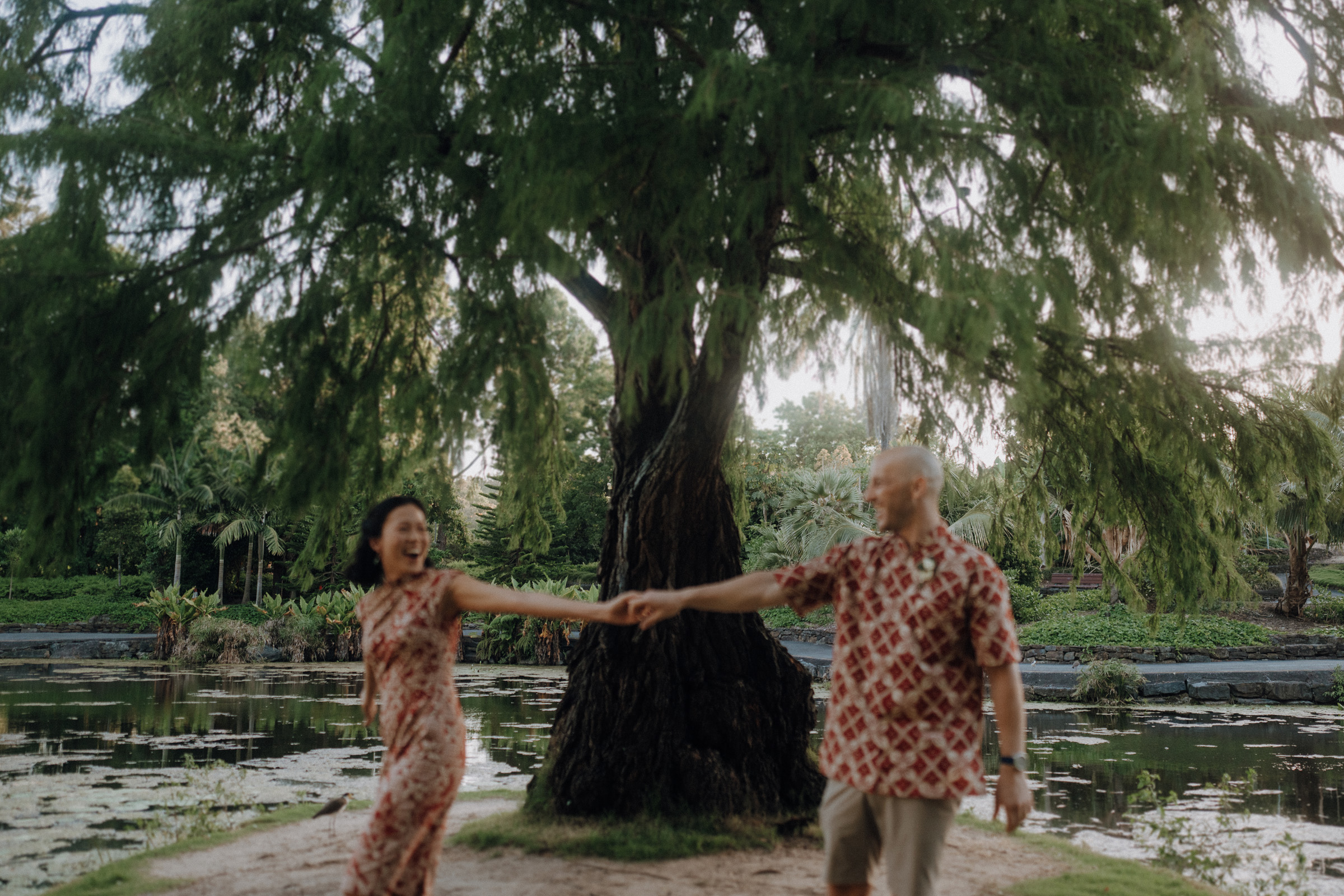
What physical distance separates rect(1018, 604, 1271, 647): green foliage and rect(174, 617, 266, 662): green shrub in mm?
15268

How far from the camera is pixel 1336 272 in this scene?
163 inches

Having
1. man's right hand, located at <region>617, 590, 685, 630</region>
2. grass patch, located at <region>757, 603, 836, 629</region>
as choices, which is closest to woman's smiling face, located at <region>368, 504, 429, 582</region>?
man's right hand, located at <region>617, 590, 685, 630</region>

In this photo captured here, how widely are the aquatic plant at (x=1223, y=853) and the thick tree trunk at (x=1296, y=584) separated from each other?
17290 mm

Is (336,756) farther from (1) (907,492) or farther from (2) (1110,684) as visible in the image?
(2) (1110,684)

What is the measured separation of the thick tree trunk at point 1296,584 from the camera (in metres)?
21.3

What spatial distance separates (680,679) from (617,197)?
2923mm

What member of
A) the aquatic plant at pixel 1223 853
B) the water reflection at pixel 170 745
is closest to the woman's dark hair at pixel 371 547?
the water reflection at pixel 170 745

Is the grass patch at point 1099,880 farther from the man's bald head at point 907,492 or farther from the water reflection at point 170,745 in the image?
the water reflection at point 170,745

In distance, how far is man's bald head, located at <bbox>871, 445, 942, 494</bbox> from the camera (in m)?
2.54

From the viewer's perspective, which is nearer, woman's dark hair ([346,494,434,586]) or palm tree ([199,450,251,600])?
woman's dark hair ([346,494,434,586])

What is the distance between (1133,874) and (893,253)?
3.24 metres

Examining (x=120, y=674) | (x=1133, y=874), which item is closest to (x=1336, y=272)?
(x=1133, y=874)

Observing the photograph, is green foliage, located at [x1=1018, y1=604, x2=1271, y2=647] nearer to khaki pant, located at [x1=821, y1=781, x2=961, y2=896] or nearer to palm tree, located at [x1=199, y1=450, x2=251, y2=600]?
khaki pant, located at [x1=821, y1=781, x2=961, y2=896]

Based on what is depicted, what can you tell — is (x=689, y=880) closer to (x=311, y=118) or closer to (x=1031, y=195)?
(x=1031, y=195)
